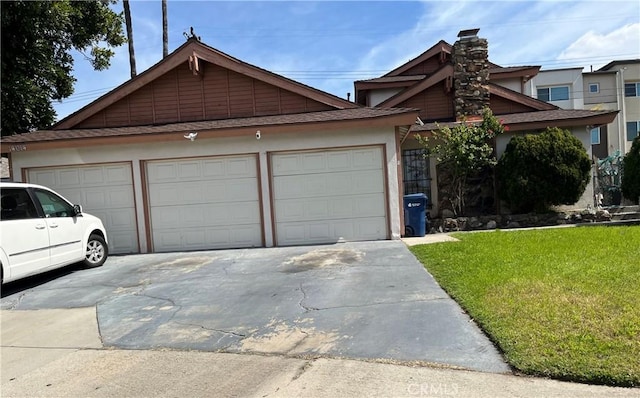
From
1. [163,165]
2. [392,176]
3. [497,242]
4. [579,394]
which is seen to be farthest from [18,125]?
[579,394]

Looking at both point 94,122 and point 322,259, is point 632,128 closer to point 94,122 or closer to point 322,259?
point 322,259

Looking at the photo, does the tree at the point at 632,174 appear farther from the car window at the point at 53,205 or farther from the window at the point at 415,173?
the car window at the point at 53,205

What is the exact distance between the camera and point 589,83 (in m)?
30.0

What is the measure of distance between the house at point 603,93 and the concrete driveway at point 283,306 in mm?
24551

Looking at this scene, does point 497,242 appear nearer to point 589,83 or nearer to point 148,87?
point 148,87

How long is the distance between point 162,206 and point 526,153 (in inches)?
374

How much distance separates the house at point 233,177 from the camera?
10.9 m

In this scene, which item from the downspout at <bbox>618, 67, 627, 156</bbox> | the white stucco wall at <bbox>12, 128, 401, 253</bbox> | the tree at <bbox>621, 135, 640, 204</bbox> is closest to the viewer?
the white stucco wall at <bbox>12, 128, 401, 253</bbox>

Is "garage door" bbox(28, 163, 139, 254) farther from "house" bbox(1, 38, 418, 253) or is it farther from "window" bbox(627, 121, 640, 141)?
"window" bbox(627, 121, 640, 141)

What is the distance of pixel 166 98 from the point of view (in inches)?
502

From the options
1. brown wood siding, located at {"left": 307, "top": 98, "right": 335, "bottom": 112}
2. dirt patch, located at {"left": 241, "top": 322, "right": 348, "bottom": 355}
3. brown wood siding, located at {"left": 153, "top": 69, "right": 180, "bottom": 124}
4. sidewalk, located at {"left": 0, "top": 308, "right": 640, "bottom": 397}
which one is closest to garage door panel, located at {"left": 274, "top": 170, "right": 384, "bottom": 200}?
brown wood siding, located at {"left": 307, "top": 98, "right": 335, "bottom": 112}

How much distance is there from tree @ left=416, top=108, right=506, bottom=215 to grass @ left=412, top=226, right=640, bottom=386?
388 cm

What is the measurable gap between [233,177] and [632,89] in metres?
31.0

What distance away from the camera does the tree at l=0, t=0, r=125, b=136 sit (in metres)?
13.9
